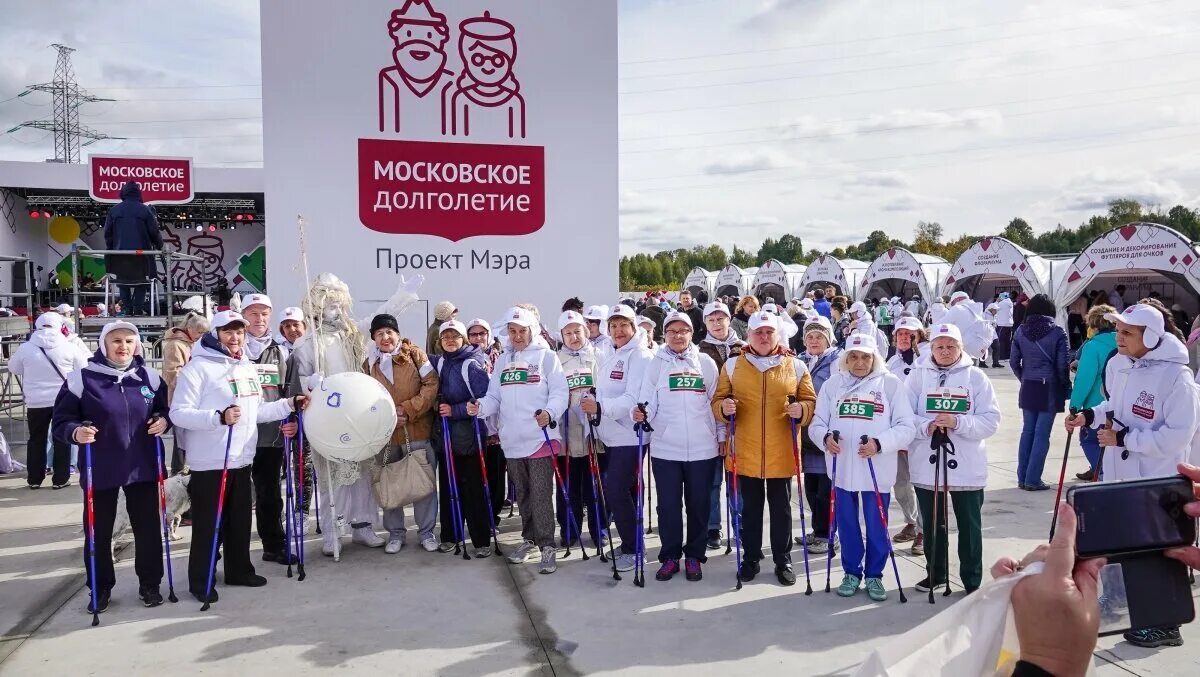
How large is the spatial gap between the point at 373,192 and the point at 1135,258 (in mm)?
17049

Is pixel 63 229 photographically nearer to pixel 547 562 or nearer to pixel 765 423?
pixel 547 562

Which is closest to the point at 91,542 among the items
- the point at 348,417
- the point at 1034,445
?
the point at 348,417

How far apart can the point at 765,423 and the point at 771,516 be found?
2.05 feet

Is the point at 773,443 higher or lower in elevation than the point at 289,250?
lower

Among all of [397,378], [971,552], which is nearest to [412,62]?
[397,378]

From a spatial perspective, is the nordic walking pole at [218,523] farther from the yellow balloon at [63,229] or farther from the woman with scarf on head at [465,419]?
the yellow balloon at [63,229]

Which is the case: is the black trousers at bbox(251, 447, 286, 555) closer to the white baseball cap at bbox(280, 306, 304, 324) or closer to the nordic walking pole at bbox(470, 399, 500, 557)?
the white baseball cap at bbox(280, 306, 304, 324)

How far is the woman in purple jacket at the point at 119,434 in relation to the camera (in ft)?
15.0

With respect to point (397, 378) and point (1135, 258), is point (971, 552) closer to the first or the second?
point (397, 378)

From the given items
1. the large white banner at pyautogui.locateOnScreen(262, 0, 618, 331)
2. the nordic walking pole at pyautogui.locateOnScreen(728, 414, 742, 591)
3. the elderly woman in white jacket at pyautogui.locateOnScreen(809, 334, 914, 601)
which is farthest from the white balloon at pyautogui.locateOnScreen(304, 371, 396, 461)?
the elderly woman in white jacket at pyautogui.locateOnScreen(809, 334, 914, 601)

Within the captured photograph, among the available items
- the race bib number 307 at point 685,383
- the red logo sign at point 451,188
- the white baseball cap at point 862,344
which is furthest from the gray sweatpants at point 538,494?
the red logo sign at point 451,188

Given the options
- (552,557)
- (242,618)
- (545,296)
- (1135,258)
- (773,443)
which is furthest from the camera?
(1135,258)

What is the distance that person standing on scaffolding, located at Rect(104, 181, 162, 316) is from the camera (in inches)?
365

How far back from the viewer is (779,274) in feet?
111
